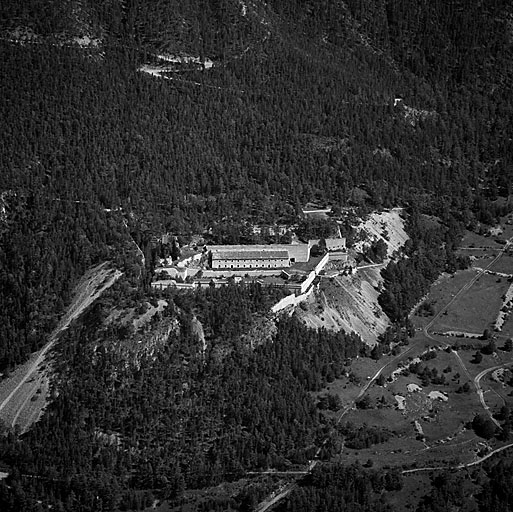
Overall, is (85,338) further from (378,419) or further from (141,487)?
(378,419)

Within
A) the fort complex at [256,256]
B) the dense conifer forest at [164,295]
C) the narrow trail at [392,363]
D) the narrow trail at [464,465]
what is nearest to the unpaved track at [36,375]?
the dense conifer forest at [164,295]

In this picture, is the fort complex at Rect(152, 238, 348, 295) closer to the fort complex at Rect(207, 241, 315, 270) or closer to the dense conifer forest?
the fort complex at Rect(207, 241, 315, 270)

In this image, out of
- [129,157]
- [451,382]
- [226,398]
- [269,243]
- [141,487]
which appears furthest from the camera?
[129,157]

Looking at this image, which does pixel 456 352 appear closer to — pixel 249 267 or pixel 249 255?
pixel 249 267

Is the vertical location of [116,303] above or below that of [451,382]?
above

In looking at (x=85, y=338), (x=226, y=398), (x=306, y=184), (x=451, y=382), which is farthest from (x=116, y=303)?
(x=306, y=184)

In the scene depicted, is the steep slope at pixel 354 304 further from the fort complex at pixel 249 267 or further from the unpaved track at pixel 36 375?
the unpaved track at pixel 36 375

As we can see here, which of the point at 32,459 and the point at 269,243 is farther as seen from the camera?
the point at 269,243

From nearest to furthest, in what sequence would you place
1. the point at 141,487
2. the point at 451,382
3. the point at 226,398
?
the point at 141,487 → the point at 226,398 → the point at 451,382

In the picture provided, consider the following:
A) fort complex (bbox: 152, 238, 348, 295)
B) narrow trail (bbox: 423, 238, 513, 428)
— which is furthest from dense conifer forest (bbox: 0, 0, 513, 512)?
narrow trail (bbox: 423, 238, 513, 428)
